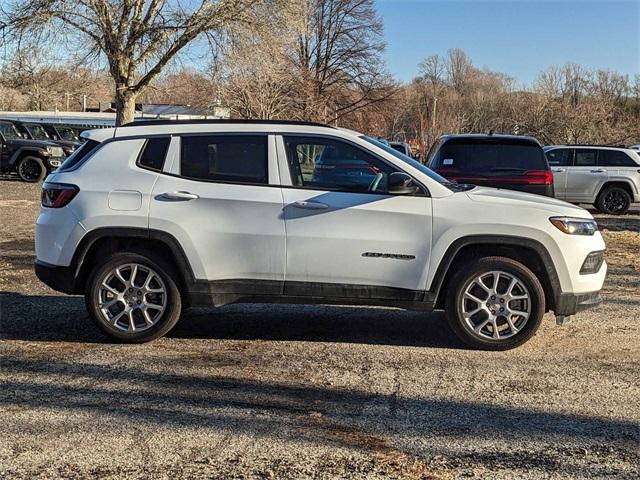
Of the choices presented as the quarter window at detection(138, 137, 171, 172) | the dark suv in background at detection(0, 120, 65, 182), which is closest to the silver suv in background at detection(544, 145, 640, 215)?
→ the quarter window at detection(138, 137, 171, 172)

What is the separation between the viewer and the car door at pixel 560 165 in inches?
716

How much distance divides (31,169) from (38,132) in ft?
8.40

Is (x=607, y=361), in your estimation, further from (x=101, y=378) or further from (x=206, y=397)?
(x=101, y=378)

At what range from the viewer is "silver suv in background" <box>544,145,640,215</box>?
17.9 metres

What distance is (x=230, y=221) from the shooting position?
19.3 feet

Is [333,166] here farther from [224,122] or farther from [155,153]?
[155,153]

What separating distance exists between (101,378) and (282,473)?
2.02 m

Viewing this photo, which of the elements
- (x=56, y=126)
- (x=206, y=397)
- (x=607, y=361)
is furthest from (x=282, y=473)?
(x=56, y=126)

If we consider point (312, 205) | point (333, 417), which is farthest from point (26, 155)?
point (333, 417)

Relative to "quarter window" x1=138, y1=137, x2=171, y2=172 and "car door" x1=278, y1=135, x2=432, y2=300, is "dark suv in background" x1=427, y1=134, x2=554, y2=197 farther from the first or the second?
"quarter window" x1=138, y1=137, x2=171, y2=172

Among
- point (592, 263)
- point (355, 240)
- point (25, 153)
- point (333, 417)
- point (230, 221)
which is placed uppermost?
point (25, 153)

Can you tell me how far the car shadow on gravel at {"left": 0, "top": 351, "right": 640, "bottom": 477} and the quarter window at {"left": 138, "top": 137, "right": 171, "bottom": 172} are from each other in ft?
5.87

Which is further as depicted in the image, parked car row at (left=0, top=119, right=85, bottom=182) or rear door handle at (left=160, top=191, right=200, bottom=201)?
parked car row at (left=0, top=119, right=85, bottom=182)

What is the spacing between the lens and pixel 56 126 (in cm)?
2733
